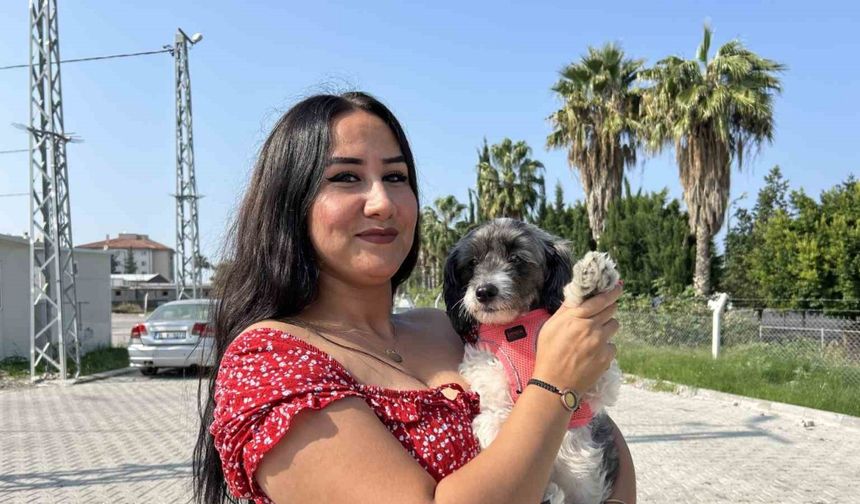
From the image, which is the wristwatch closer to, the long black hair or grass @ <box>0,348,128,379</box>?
the long black hair

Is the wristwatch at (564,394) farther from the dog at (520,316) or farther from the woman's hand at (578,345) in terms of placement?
the dog at (520,316)

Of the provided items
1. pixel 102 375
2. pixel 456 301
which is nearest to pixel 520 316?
pixel 456 301

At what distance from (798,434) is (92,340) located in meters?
17.9

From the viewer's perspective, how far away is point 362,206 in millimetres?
1918

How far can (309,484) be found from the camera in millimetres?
1519

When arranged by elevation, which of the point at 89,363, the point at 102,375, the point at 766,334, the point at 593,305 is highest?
the point at 593,305

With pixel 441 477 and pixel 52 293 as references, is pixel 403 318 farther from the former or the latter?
pixel 52 293

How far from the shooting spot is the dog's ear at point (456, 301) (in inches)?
112

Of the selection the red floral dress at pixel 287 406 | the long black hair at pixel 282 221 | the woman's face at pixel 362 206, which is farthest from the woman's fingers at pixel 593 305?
the long black hair at pixel 282 221

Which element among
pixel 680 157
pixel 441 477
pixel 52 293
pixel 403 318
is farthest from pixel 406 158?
pixel 680 157

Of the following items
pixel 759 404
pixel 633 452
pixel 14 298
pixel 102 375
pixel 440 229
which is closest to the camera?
pixel 633 452

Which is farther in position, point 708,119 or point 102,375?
point 708,119

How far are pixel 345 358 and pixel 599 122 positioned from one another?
88.8 feet

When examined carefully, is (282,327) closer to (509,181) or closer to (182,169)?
(182,169)
